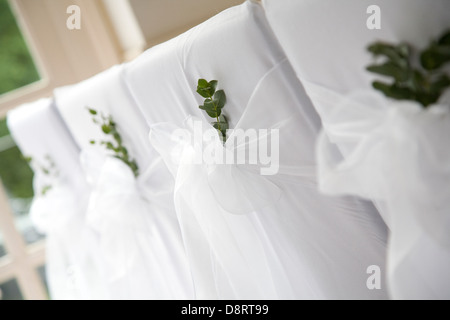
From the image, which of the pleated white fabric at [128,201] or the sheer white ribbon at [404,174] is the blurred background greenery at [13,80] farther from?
the sheer white ribbon at [404,174]

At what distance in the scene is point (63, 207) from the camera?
160 centimetres

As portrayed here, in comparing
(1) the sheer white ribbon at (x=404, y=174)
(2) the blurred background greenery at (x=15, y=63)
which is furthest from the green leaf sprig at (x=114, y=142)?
(2) the blurred background greenery at (x=15, y=63)

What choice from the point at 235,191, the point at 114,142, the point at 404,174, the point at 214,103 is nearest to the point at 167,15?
the point at 114,142

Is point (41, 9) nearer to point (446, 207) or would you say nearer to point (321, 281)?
point (321, 281)

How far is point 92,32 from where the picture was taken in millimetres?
Result: 2029

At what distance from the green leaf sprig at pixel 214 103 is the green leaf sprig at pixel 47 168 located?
2.53 ft

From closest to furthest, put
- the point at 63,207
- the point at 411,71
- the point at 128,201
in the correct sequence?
the point at 411,71
the point at 128,201
the point at 63,207

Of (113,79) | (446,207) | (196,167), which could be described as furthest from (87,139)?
(446,207)

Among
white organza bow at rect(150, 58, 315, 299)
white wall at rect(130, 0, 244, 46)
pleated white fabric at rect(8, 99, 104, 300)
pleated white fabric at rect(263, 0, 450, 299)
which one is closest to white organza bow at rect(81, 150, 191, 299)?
pleated white fabric at rect(8, 99, 104, 300)

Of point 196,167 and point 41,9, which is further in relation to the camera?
point 41,9

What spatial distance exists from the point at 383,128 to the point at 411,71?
88 millimetres

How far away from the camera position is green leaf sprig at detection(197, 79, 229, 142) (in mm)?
996

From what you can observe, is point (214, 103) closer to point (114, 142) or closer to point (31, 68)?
point (114, 142)
